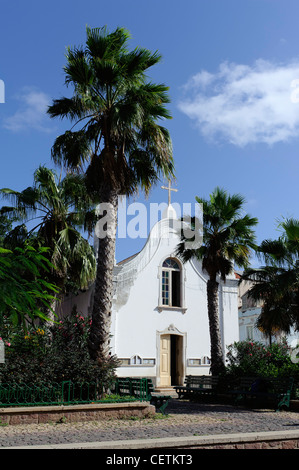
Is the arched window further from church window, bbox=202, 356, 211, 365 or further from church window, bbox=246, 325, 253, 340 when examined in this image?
church window, bbox=246, 325, 253, 340

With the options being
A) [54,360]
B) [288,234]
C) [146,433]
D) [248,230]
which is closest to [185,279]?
[248,230]

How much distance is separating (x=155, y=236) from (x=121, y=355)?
5.97 meters

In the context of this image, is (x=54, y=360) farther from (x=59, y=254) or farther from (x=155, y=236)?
(x=155, y=236)

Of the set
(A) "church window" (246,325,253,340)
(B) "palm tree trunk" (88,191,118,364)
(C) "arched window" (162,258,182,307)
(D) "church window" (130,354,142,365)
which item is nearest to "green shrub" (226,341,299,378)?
(D) "church window" (130,354,142,365)

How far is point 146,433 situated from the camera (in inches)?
341

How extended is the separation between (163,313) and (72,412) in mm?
11745

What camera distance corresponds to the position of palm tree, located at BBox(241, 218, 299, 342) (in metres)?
14.2

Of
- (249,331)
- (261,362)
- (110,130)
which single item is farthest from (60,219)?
(249,331)

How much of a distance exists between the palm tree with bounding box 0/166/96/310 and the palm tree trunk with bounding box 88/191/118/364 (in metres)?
3.32

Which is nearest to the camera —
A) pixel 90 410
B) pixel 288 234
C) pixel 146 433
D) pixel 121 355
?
pixel 146 433

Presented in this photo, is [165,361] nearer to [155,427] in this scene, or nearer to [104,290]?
[104,290]

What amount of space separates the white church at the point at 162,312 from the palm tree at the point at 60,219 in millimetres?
4035

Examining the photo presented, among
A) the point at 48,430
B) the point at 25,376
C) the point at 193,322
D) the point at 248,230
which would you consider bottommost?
the point at 48,430

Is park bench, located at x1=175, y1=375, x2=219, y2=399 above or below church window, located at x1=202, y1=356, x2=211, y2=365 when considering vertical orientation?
below
